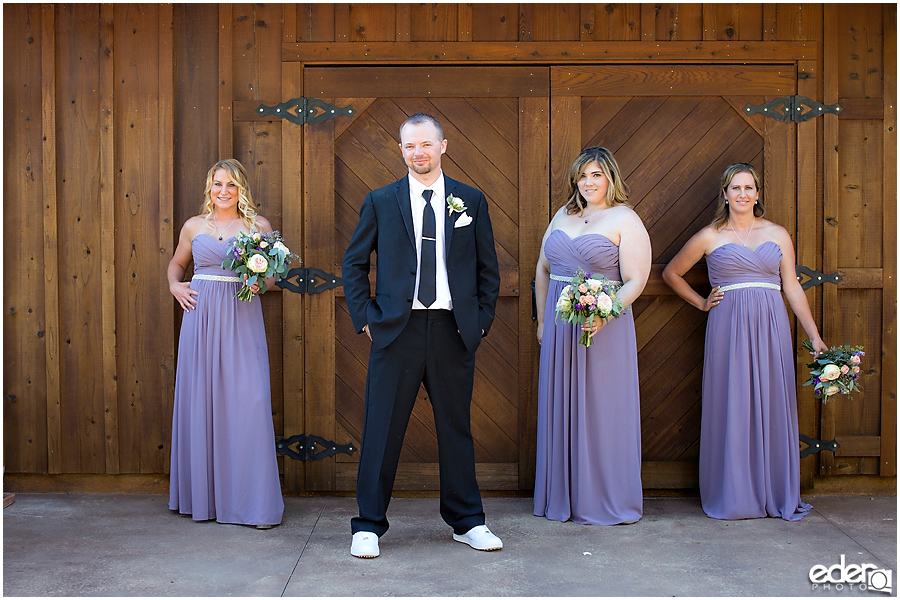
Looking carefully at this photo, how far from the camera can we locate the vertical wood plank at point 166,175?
5.25 metres

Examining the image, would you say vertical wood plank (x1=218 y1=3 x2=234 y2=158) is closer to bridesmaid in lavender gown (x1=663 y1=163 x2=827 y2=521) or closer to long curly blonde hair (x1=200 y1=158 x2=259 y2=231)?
long curly blonde hair (x1=200 y1=158 x2=259 y2=231)

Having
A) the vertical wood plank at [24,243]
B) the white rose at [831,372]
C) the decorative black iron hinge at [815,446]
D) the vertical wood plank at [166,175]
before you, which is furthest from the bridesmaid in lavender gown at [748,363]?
the vertical wood plank at [24,243]

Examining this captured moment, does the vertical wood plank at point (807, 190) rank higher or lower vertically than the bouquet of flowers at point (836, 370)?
higher

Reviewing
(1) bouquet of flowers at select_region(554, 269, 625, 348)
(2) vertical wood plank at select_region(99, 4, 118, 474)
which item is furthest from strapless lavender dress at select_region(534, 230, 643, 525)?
(2) vertical wood plank at select_region(99, 4, 118, 474)

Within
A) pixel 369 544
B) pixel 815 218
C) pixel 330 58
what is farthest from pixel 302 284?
pixel 815 218

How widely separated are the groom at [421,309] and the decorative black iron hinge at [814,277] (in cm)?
227

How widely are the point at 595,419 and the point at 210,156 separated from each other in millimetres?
2893

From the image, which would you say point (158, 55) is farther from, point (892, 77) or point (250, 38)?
point (892, 77)

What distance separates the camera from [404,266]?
4.02 m

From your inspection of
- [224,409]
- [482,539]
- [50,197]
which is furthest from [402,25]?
[482,539]

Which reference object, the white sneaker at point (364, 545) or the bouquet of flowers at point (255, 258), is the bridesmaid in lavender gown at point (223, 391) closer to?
the bouquet of flowers at point (255, 258)

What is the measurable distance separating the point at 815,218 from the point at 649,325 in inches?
49.0

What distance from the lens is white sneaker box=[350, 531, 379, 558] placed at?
157 inches

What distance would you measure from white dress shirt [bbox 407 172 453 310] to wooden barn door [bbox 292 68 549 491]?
1.17m
